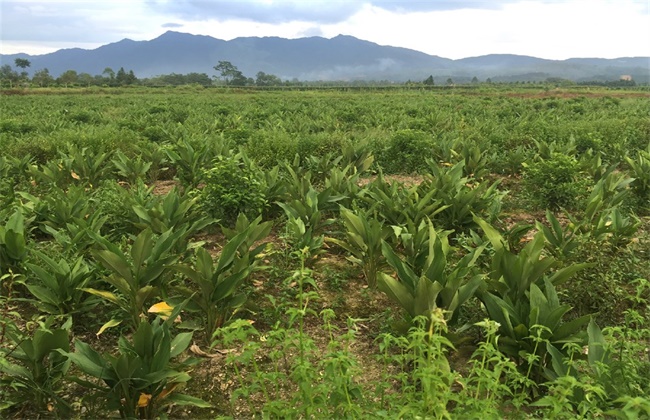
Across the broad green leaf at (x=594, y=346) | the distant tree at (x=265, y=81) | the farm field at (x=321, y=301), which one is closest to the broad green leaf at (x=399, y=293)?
the farm field at (x=321, y=301)

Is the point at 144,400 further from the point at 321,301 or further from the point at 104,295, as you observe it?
the point at 321,301

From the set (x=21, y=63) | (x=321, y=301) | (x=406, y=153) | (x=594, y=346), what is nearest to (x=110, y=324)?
(x=321, y=301)

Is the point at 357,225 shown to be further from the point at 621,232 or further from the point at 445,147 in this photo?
the point at 445,147

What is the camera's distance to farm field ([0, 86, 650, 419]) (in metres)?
1.81

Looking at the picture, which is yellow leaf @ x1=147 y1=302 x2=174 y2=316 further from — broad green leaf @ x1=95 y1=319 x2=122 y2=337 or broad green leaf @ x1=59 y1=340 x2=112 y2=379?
broad green leaf @ x1=59 y1=340 x2=112 y2=379

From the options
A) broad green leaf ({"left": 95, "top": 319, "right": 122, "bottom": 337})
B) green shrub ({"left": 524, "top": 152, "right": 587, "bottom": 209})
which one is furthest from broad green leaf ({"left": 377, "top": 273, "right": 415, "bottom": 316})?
green shrub ({"left": 524, "top": 152, "right": 587, "bottom": 209})

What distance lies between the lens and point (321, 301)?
3355 mm

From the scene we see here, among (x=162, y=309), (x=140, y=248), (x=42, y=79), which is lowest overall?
(x=162, y=309)

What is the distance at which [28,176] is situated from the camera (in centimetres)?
642

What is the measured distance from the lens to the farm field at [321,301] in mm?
1812

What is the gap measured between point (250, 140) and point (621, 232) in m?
6.24

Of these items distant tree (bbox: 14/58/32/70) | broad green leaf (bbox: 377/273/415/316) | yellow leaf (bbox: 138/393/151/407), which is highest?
distant tree (bbox: 14/58/32/70)

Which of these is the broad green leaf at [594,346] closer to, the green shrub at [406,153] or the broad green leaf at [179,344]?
the broad green leaf at [179,344]

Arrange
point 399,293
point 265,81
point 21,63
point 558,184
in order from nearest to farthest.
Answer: point 399,293, point 558,184, point 21,63, point 265,81
